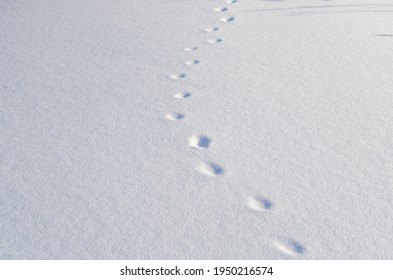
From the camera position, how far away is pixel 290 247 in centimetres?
148

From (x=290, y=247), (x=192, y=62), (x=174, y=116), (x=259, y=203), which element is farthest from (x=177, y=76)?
(x=290, y=247)

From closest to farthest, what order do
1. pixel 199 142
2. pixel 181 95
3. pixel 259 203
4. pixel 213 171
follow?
pixel 259 203, pixel 213 171, pixel 199 142, pixel 181 95

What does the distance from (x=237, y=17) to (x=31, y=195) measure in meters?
2.04

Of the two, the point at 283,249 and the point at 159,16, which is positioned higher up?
the point at 159,16

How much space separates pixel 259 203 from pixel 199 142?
438mm

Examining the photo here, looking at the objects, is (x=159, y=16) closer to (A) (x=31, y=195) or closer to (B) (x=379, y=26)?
(B) (x=379, y=26)

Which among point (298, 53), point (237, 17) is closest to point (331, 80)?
point (298, 53)

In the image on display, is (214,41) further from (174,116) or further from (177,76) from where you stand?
(174,116)

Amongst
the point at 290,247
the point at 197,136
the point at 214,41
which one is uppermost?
the point at 214,41

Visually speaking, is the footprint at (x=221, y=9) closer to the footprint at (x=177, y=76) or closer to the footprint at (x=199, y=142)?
the footprint at (x=177, y=76)

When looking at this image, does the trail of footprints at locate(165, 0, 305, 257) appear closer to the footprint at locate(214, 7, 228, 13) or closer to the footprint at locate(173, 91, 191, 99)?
the footprint at locate(173, 91, 191, 99)

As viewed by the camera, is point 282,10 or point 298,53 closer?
point 298,53

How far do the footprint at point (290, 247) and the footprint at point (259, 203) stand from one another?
0.16m

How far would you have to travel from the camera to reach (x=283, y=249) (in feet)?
4.85
